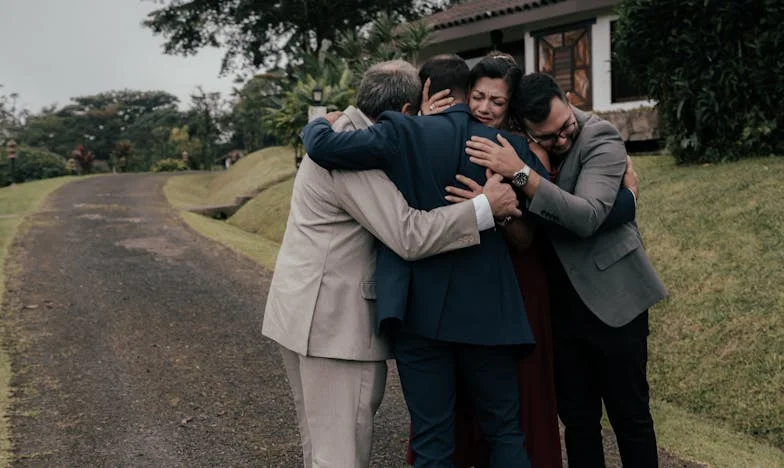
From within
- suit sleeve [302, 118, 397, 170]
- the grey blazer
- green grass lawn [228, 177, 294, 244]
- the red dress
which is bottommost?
green grass lawn [228, 177, 294, 244]

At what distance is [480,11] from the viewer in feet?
62.4

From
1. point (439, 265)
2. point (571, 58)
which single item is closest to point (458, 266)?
point (439, 265)

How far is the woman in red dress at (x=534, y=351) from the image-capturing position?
9.73ft

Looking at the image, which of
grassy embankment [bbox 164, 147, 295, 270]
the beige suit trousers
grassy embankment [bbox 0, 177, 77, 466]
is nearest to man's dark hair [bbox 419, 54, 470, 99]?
the beige suit trousers

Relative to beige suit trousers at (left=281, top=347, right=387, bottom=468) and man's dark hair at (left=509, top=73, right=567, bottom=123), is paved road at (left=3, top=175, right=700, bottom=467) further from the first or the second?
man's dark hair at (left=509, top=73, right=567, bottom=123)

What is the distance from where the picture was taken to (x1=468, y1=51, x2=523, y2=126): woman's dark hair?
9.65ft

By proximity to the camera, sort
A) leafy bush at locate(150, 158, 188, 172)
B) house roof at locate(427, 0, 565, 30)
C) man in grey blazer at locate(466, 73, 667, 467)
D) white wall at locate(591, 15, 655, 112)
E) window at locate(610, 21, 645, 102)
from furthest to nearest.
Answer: leafy bush at locate(150, 158, 188, 172)
house roof at locate(427, 0, 565, 30)
white wall at locate(591, 15, 655, 112)
window at locate(610, 21, 645, 102)
man in grey blazer at locate(466, 73, 667, 467)

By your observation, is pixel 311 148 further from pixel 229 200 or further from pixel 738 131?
pixel 229 200

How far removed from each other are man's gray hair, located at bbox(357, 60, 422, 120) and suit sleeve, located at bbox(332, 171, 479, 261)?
1.05 ft

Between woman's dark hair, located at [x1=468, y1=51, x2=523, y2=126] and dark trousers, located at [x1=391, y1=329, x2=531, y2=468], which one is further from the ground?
woman's dark hair, located at [x1=468, y1=51, x2=523, y2=126]

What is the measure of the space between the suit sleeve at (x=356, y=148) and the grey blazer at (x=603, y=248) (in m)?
0.86

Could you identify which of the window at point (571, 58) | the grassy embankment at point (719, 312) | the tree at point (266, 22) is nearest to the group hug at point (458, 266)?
the grassy embankment at point (719, 312)

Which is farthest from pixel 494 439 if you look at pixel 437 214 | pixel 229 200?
pixel 229 200

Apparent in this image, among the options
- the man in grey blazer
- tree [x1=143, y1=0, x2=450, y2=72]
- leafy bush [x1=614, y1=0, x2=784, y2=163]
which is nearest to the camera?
the man in grey blazer
